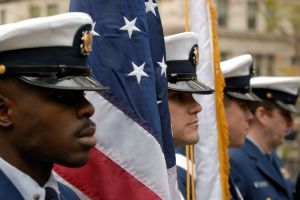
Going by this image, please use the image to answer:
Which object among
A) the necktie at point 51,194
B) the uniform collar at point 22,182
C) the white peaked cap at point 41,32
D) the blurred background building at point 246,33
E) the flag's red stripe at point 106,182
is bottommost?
the blurred background building at point 246,33

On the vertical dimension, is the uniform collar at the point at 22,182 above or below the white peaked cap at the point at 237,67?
above

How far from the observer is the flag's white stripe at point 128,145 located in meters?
4.45

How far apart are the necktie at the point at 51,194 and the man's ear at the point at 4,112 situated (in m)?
0.30

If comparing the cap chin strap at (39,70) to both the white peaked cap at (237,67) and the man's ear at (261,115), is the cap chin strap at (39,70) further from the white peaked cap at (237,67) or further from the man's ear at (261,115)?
the man's ear at (261,115)

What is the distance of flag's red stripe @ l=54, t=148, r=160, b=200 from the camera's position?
4.43 m

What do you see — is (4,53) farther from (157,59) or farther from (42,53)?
(157,59)

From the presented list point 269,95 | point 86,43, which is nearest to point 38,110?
point 86,43

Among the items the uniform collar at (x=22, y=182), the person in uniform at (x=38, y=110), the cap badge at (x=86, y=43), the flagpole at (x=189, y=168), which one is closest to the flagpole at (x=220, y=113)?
the flagpole at (x=189, y=168)

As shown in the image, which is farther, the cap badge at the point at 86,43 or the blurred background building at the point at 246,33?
the blurred background building at the point at 246,33

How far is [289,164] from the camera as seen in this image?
104 feet

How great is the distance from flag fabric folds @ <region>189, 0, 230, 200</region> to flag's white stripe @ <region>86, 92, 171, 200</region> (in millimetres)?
1187

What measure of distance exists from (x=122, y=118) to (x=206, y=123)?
1269 millimetres

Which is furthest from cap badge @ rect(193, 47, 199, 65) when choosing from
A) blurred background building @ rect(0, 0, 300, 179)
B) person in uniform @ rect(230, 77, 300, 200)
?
blurred background building @ rect(0, 0, 300, 179)

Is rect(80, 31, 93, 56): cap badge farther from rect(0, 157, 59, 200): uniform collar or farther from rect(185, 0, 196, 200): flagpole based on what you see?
rect(185, 0, 196, 200): flagpole
